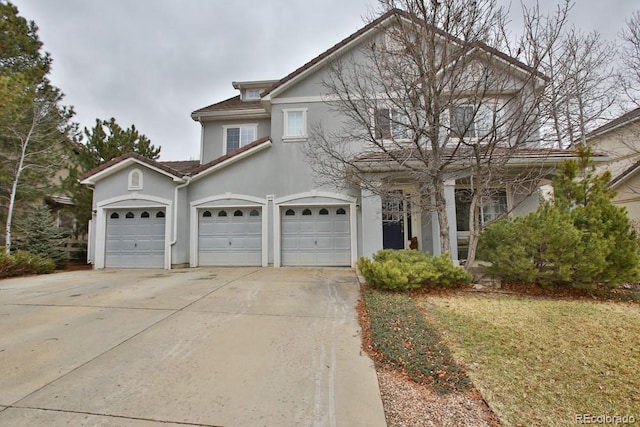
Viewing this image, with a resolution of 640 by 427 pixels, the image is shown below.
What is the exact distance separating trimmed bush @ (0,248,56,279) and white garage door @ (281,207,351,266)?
26.8ft

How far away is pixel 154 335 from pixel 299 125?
892 cm

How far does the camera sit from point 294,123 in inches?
450

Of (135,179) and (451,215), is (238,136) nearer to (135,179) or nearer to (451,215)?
(135,179)

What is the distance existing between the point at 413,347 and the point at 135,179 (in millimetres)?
11459

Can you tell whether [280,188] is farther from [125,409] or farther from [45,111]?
[45,111]

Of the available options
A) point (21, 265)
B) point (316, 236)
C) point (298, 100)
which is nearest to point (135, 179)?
point (21, 265)

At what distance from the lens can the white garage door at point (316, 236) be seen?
10.8 metres

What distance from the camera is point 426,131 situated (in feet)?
23.5

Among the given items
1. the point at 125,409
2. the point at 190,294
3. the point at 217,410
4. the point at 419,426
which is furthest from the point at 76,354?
→ the point at 419,426

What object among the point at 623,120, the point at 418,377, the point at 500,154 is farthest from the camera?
the point at 623,120

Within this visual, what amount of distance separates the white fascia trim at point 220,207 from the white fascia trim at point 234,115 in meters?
4.49

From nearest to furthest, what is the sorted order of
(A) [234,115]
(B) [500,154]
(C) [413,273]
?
(C) [413,273] < (B) [500,154] < (A) [234,115]

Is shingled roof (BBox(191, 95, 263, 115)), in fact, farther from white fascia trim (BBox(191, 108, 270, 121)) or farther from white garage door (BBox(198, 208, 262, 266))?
white garage door (BBox(198, 208, 262, 266))

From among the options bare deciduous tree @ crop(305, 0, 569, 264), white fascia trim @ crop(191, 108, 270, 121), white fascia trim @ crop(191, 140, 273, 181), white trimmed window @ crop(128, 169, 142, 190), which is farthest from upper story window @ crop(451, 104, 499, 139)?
white trimmed window @ crop(128, 169, 142, 190)
